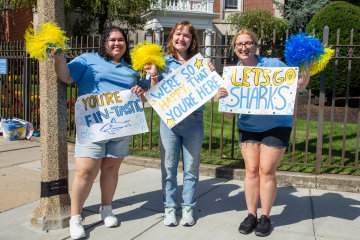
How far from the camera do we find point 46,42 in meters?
2.40

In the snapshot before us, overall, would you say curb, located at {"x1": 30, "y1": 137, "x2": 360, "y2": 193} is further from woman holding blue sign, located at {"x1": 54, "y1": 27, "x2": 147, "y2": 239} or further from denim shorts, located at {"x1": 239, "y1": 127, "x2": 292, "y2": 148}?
woman holding blue sign, located at {"x1": 54, "y1": 27, "x2": 147, "y2": 239}

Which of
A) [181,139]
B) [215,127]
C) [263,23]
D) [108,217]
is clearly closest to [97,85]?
[181,139]

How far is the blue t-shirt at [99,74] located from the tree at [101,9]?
1239 cm

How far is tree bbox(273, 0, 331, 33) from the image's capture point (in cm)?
1870

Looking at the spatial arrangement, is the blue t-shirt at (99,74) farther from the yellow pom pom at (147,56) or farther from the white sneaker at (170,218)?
the white sneaker at (170,218)

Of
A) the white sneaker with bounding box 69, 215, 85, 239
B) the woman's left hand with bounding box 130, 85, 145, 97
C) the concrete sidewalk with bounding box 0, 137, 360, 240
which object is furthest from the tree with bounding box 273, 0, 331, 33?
the white sneaker with bounding box 69, 215, 85, 239

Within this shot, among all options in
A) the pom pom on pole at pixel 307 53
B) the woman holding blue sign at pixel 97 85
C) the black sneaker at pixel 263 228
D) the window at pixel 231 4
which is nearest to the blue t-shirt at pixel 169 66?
the woman holding blue sign at pixel 97 85

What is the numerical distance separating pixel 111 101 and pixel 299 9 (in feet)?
65.6

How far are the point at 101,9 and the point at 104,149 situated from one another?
14.4m

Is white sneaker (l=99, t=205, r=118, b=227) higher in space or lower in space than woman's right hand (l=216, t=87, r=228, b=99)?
lower

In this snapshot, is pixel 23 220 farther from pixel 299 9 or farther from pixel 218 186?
pixel 299 9

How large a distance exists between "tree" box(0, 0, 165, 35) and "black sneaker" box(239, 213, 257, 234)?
13.2 meters

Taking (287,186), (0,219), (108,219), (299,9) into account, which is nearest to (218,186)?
(287,186)

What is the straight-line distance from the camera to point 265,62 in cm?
283
